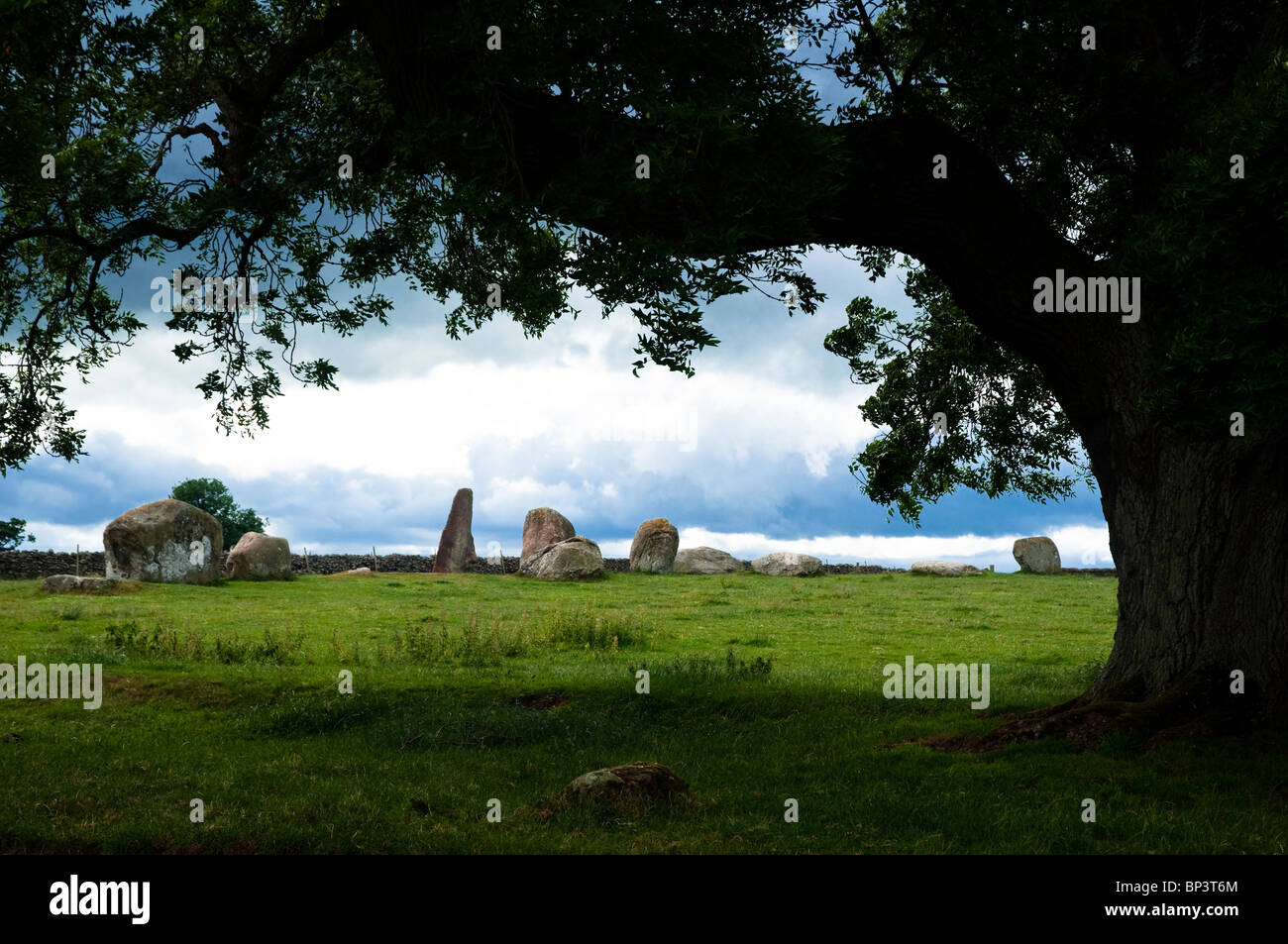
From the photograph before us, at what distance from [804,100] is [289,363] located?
35.4 ft

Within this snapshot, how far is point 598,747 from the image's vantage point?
12.7 meters

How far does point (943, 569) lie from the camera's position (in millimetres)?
46375

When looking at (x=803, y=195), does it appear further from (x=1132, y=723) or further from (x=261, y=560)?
(x=261, y=560)

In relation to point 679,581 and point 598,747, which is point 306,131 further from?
point 679,581

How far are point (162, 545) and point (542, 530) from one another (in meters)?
17.0

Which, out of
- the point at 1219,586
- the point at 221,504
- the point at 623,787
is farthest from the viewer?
the point at 221,504

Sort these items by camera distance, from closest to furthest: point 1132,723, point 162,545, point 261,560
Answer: point 1132,723 < point 162,545 < point 261,560

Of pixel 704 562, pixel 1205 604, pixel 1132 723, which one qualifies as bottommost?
pixel 1132 723

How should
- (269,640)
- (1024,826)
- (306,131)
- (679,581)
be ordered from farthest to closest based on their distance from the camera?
1. (679,581)
2. (269,640)
3. (306,131)
4. (1024,826)

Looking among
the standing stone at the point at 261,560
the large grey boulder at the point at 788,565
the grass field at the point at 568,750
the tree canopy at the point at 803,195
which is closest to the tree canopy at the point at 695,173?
the tree canopy at the point at 803,195

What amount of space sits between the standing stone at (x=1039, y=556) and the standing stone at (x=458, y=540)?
27.4 meters

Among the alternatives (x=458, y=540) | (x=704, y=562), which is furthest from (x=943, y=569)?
(x=458, y=540)

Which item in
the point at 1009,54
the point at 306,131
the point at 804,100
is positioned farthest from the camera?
the point at 306,131
